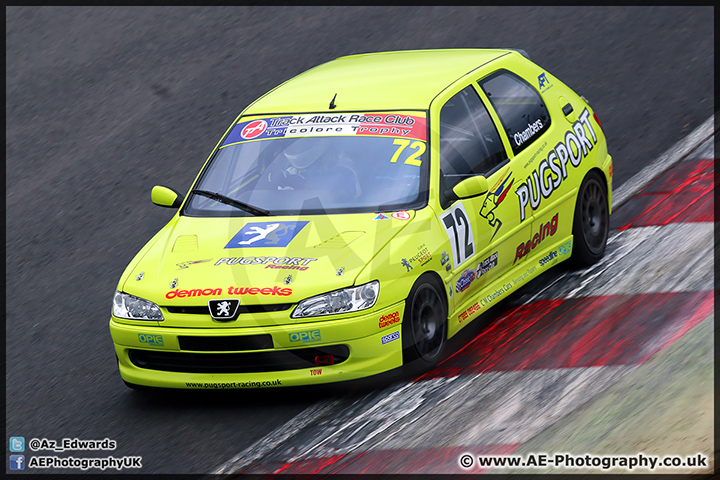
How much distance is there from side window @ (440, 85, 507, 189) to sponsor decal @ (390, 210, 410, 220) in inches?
16.7

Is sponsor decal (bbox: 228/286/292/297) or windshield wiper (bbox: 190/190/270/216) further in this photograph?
windshield wiper (bbox: 190/190/270/216)

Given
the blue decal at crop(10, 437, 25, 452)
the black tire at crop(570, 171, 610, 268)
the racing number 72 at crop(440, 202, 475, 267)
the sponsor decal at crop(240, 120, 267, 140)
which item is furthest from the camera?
the black tire at crop(570, 171, 610, 268)

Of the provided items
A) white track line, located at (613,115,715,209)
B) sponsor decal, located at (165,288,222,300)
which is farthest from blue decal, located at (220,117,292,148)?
white track line, located at (613,115,715,209)

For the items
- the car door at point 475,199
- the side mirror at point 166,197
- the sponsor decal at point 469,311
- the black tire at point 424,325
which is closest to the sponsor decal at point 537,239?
the car door at point 475,199

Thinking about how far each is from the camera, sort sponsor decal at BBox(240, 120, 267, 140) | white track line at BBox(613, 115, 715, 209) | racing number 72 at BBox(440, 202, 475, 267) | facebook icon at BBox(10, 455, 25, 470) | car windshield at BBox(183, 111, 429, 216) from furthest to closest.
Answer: white track line at BBox(613, 115, 715, 209) < sponsor decal at BBox(240, 120, 267, 140) < car windshield at BBox(183, 111, 429, 216) < racing number 72 at BBox(440, 202, 475, 267) < facebook icon at BBox(10, 455, 25, 470)

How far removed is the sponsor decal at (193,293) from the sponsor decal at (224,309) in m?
0.06

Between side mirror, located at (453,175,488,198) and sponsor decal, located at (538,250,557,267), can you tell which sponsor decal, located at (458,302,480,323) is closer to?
side mirror, located at (453,175,488,198)

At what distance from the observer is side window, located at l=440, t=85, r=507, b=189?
6.57 m

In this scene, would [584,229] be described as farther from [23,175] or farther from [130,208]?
[23,175]

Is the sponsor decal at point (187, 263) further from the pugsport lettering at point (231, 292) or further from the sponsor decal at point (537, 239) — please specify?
the sponsor decal at point (537, 239)

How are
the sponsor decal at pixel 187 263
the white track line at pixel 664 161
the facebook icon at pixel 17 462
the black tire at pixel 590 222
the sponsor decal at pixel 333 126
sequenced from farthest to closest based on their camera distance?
the white track line at pixel 664 161
the black tire at pixel 590 222
the sponsor decal at pixel 333 126
the sponsor decal at pixel 187 263
the facebook icon at pixel 17 462

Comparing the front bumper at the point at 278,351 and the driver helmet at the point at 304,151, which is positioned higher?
the driver helmet at the point at 304,151

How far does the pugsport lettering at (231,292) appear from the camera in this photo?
559 centimetres

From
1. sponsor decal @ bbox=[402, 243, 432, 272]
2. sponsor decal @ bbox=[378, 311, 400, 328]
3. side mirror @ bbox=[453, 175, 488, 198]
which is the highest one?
side mirror @ bbox=[453, 175, 488, 198]
